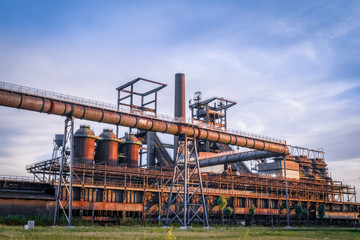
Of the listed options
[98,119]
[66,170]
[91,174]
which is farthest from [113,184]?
[98,119]

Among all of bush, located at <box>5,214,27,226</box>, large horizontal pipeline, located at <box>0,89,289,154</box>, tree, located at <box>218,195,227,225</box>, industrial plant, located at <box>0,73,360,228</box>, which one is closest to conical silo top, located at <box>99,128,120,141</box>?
industrial plant, located at <box>0,73,360,228</box>

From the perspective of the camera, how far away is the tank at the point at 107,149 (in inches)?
2060

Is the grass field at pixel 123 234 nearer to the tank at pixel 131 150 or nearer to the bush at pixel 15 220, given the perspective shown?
the bush at pixel 15 220

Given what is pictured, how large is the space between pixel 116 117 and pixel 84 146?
1552cm

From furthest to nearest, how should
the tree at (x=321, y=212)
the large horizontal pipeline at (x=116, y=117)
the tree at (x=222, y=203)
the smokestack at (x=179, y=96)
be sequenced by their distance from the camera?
the tree at (x=321, y=212)
the smokestack at (x=179, y=96)
the tree at (x=222, y=203)
the large horizontal pipeline at (x=116, y=117)

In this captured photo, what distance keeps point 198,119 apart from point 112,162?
3422 centimetres

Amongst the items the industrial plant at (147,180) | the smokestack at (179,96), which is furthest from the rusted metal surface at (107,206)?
the smokestack at (179,96)

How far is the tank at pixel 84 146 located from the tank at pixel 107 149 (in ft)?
7.89

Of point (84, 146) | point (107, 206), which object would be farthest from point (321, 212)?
point (84, 146)

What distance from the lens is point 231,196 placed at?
189 ft

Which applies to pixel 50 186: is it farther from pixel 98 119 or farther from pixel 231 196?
pixel 231 196

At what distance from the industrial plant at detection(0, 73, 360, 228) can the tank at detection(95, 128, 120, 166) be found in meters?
0.14

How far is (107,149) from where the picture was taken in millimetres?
52594

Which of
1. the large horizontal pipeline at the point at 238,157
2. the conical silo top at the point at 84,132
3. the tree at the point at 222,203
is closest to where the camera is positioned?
the conical silo top at the point at 84,132
